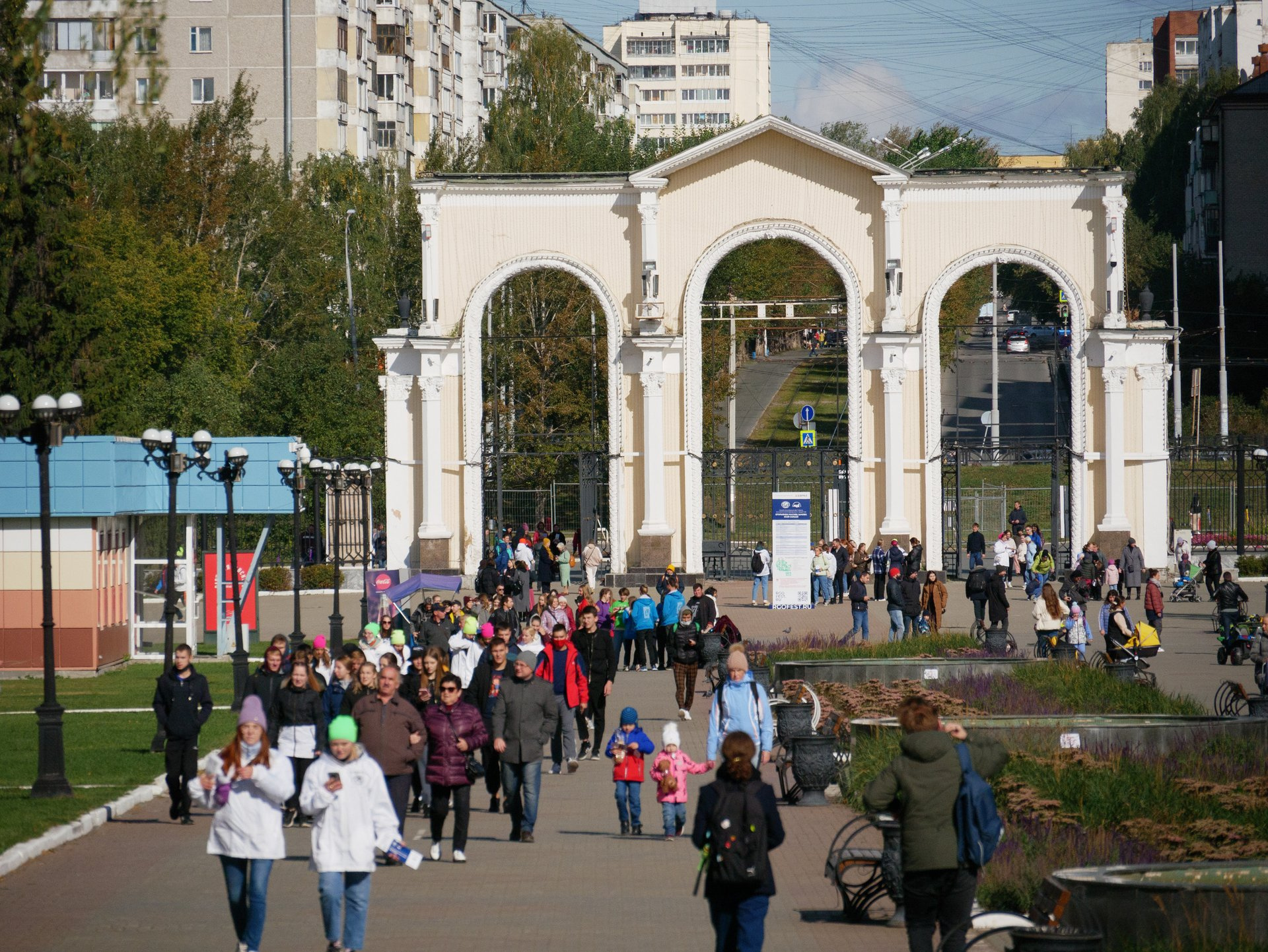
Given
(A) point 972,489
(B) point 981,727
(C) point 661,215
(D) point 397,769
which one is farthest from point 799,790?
(A) point 972,489

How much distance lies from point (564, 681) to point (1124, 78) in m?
139

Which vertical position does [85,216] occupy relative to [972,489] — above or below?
above

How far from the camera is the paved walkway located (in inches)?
461

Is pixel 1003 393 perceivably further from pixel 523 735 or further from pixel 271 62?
pixel 523 735

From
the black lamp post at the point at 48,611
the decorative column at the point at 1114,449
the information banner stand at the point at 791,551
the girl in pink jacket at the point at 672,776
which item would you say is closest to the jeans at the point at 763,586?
the information banner stand at the point at 791,551

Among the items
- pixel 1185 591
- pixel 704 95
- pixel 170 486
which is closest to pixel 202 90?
pixel 1185 591

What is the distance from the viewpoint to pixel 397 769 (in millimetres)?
14117

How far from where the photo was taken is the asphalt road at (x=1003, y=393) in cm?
7706

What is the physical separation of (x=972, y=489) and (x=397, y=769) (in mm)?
53792

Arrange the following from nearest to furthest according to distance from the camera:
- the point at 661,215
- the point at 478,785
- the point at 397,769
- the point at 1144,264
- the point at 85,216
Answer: the point at 397,769
the point at 478,785
the point at 661,215
the point at 85,216
the point at 1144,264

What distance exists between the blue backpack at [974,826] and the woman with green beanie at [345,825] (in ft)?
11.1

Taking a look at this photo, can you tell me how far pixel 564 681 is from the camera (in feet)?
63.3

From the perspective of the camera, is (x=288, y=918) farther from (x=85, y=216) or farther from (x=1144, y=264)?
(x=1144, y=264)

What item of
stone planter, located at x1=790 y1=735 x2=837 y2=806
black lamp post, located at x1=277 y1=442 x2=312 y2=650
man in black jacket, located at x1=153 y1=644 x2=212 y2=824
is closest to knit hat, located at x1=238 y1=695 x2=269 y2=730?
man in black jacket, located at x1=153 y1=644 x2=212 y2=824
